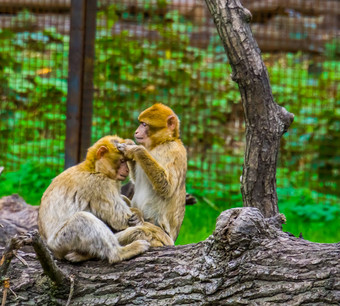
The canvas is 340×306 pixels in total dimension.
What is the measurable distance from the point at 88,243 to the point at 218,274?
3.63ft

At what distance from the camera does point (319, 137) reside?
1051 cm

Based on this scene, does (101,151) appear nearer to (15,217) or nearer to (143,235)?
(143,235)

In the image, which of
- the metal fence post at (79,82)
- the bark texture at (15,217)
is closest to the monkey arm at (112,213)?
the bark texture at (15,217)

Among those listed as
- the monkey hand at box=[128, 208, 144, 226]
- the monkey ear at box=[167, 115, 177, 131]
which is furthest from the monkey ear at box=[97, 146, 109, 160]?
the monkey ear at box=[167, 115, 177, 131]

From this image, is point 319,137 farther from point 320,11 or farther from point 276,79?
point 320,11

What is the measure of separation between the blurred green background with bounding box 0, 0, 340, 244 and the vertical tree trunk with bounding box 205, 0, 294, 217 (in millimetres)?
4100

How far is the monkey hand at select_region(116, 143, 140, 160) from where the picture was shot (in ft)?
19.1

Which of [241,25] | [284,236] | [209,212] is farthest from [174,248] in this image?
[209,212]

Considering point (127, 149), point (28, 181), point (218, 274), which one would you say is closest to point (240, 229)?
point (218, 274)

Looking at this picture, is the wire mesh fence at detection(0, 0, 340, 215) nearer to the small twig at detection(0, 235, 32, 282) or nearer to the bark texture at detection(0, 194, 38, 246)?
the bark texture at detection(0, 194, 38, 246)

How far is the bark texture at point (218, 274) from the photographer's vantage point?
4219mm

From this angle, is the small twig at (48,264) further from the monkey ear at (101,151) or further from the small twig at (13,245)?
the monkey ear at (101,151)

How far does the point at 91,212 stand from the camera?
18.2ft

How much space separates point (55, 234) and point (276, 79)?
6.25 m
